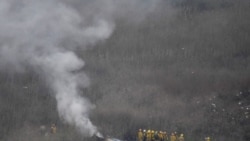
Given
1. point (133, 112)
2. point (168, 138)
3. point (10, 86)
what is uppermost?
point (10, 86)

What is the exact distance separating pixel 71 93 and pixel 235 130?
1549 centimetres

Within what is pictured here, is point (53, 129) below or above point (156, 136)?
above

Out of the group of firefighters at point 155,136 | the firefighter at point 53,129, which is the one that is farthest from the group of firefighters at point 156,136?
the firefighter at point 53,129

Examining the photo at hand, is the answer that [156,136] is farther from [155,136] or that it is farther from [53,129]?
[53,129]

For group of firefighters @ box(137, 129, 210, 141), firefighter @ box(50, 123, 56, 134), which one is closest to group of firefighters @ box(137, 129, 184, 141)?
group of firefighters @ box(137, 129, 210, 141)

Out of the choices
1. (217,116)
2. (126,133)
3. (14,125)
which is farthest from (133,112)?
(14,125)

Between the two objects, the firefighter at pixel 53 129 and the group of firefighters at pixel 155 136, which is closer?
the group of firefighters at pixel 155 136

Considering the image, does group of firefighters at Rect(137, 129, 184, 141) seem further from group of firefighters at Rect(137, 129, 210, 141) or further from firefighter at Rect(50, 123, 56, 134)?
firefighter at Rect(50, 123, 56, 134)

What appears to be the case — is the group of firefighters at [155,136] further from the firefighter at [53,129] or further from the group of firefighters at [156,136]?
the firefighter at [53,129]

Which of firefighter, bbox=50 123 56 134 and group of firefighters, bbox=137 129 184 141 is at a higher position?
firefighter, bbox=50 123 56 134

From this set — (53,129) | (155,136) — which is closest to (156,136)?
(155,136)

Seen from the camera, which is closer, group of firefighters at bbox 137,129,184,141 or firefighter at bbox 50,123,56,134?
group of firefighters at bbox 137,129,184,141

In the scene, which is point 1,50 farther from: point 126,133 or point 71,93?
point 126,133

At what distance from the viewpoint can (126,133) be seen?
145 feet
